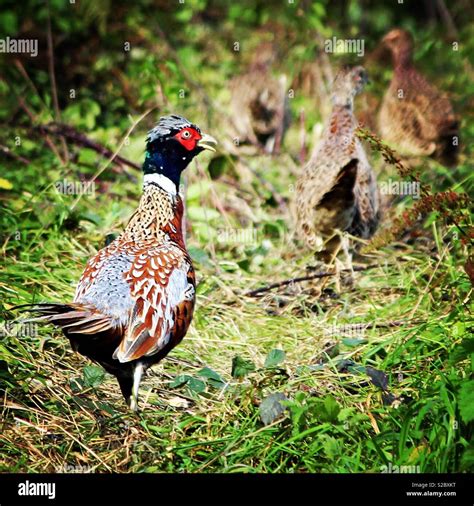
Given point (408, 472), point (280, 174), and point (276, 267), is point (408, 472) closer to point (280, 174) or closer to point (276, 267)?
point (276, 267)

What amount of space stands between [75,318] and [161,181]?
1035 millimetres

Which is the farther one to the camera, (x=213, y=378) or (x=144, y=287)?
(x=213, y=378)

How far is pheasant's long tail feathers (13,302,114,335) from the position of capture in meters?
3.57

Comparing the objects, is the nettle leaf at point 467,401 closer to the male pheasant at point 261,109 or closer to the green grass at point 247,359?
the green grass at point 247,359

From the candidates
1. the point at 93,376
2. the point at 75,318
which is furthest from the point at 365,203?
the point at 75,318

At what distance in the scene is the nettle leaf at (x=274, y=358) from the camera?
4.11 meters

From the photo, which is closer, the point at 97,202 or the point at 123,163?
the point at 97,202

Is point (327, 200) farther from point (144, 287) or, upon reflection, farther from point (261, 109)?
point (261, 109)

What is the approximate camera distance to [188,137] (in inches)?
177

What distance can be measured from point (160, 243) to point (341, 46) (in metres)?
4.16

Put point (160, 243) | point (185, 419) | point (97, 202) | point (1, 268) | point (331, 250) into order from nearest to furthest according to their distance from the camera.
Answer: point (185, 419) < point (160, 243) < point (1, 268) < point (331, 250) < point (97, 202)

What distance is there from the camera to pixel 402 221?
397cm
